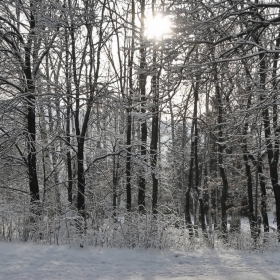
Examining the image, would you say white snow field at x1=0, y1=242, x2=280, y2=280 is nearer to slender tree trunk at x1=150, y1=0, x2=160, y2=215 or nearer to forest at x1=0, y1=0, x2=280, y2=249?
forest at x1=0, y1=0, x2=280, y2=249

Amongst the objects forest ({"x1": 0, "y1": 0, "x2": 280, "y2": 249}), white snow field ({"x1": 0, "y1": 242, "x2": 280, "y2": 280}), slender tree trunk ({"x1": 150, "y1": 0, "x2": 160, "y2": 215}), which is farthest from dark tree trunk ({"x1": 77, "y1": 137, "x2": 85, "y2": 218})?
white snow field ({"x1": 0, "y1": 242, "x2": 280, "y2": 280})

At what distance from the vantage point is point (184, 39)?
16.2ft

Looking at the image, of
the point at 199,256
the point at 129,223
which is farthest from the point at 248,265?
the point at 129,223

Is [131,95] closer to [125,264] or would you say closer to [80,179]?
[125,264]

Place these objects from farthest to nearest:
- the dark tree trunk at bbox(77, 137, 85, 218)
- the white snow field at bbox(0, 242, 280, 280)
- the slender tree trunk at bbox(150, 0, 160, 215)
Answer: the dark tree trunk at bbox(77, 137, 85, 218)
the slender tree trunk at bbox(150, 0, 160, 215)
the white snow field at bbox(0, 242, 280, 280)

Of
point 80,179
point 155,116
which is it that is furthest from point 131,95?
point 80,179

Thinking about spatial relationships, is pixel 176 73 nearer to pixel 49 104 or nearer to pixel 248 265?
pixel 248 265

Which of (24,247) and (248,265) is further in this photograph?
(24,247)

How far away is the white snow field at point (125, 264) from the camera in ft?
16.0

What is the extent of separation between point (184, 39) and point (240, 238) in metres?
5.90

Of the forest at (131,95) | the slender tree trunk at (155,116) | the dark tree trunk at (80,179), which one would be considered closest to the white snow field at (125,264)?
the forest at (131,95)

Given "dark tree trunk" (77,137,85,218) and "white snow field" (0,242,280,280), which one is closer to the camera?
"white snow field" (0,242,280,280)

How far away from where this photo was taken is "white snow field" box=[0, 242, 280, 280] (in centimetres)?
488

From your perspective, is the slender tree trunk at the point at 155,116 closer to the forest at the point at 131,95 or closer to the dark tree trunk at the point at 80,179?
the forest at the point at 131,95
